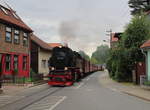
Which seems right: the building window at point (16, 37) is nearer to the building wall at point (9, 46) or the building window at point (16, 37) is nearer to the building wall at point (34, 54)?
the building wall at point (9, 46)

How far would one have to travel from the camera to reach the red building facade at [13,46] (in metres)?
24.9

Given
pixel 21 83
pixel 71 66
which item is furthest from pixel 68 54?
pixel 21 83

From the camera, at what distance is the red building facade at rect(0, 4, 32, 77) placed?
81.8ft

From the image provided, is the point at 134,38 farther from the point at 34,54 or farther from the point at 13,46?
the point at 34,54

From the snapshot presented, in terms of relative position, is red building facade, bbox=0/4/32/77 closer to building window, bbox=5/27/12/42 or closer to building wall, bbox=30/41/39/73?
building window, bbox=5/27/12/42

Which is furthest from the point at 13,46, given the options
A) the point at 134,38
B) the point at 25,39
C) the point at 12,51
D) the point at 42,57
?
the point at 134,38

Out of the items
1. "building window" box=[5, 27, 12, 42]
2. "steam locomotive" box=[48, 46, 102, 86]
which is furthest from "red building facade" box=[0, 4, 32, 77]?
"steam locomotive" box=[48, 46, 102, 86]

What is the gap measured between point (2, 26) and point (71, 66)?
7728mm

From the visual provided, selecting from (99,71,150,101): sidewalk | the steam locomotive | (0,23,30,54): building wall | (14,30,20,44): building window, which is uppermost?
(14,30,20,44): building window

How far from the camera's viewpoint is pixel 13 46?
88.4ft

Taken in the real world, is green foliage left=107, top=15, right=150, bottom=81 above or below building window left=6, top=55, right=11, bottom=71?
above

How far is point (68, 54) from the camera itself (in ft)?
79.9

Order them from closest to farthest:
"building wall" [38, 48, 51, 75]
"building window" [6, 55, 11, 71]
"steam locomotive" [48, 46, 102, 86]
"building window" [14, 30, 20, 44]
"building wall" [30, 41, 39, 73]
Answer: "steam locomotive" [48, 46, 102, 86]
"building window" [6, 55, 11, 71]
"building window" [14, 30, 20, 44]
"building wall" [30, 41, 39, 73]
"building wall" [38, 48, 51, 75]

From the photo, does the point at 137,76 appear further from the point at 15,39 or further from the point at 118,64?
the point at 15,39
